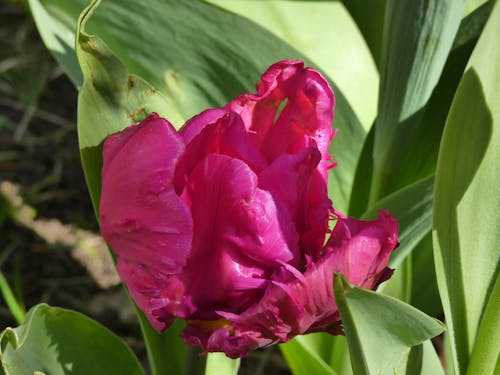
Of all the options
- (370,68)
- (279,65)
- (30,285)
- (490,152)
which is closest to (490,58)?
(490,152)

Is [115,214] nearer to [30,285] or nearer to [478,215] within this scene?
[478,215]

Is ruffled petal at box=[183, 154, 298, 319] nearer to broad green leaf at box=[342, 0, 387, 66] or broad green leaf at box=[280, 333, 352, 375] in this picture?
broad green leaf at box=[280, 333, 352, 375]

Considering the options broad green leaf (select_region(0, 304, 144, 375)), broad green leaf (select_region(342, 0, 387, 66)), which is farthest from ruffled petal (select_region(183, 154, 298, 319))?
broad green leaf (select_region(342, 0, 387, 66))

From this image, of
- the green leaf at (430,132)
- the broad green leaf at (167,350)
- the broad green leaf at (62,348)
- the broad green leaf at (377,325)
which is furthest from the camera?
the green leaf at (430,132)

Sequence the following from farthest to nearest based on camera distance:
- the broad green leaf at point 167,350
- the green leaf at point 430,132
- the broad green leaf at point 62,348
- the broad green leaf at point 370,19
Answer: the broad green leaf at point 370,19
the green leaf at point 430,132
the broad green leaf at point 167,350
the broad green leaf at point 62,348

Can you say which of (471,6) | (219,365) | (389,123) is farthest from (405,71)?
(219,365)

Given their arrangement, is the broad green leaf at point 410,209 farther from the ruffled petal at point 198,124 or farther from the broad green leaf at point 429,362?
the ruffled petal at point 198,124

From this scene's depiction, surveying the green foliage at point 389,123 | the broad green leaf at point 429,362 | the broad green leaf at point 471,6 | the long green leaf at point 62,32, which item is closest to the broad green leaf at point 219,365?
the green foliage at point 389,123
